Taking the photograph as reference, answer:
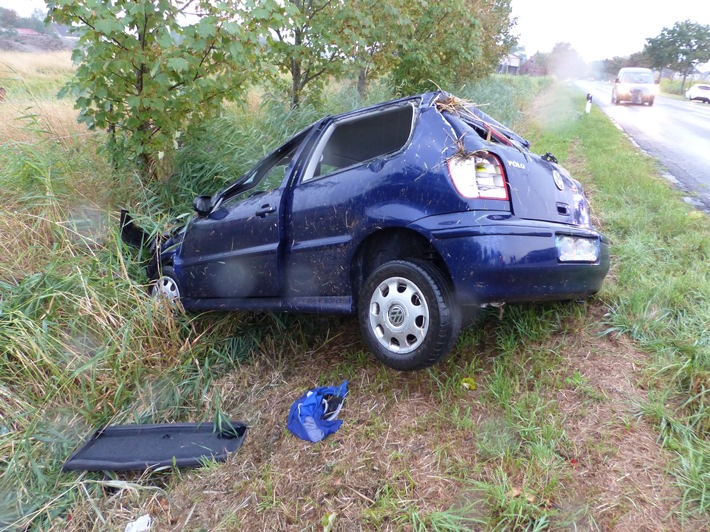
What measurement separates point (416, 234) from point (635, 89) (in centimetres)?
1976

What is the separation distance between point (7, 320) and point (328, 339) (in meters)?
2.36

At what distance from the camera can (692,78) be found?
37.7m

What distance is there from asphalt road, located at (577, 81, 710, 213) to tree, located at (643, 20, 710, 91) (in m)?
24.7

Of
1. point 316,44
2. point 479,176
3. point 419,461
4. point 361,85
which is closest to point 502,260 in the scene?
point 479,176

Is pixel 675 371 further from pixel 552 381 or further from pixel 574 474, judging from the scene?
pixel 574 474

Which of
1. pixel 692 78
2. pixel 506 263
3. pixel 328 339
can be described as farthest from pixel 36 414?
pixel 692 78

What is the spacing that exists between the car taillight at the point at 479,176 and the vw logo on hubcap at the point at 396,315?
0.69 meters

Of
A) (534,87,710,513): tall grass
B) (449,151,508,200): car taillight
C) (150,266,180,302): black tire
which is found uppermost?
(449,151,508,200): car taillight

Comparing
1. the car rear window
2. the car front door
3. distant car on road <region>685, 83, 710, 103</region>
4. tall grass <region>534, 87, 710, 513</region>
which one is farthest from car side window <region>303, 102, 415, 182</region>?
distant car on road <region>685, 83, 710, 103</region>

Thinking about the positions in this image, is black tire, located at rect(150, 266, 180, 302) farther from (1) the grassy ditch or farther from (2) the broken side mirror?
(2) the broken side mirror

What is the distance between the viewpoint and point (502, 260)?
2527mm

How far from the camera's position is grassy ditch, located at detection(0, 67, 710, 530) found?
7.99ft

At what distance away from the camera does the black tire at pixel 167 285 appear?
4.17 m

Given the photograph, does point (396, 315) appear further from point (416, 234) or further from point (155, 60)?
point (155, 60)
